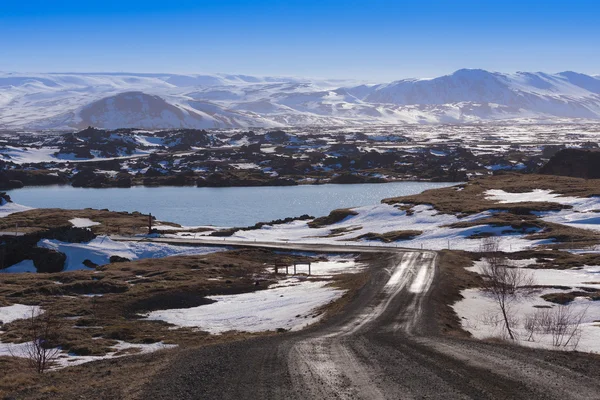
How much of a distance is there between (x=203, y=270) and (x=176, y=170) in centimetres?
12521

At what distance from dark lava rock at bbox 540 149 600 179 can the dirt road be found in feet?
364

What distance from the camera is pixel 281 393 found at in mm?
15242

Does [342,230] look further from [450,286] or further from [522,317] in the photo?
[522,317]

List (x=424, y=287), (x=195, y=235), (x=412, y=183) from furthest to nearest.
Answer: (x=412, y=183)
(x=195, y=235)
(x=424, y=287)

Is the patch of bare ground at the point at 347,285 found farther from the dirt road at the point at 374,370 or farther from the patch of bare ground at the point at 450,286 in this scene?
the dirt road at the point at 374,370

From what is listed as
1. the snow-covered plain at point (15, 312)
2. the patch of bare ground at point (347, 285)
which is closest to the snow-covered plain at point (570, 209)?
the patch of bare ground at point (347, 285)

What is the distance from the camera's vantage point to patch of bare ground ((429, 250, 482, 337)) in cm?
2727

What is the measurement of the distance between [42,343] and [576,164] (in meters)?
119

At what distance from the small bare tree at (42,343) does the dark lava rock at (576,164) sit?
113 meters

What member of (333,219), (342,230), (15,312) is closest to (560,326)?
(15,312)

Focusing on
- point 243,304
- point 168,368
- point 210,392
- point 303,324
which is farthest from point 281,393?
point 243,304

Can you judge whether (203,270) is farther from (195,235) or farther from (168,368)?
(168,368)

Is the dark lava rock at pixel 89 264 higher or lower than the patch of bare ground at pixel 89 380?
lower

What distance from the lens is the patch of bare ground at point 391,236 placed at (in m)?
67.9
